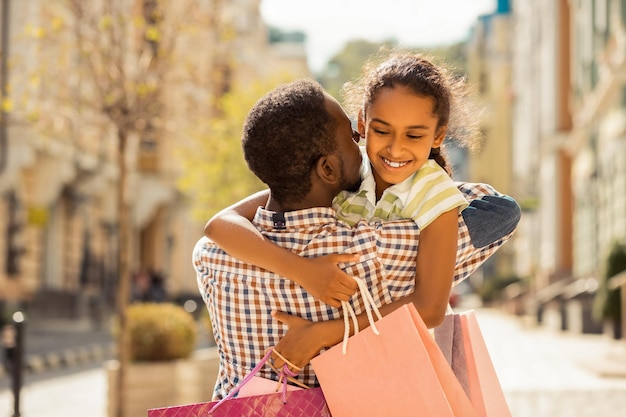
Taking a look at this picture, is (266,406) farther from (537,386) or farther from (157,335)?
(537,386)

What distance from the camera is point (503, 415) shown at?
112 inches

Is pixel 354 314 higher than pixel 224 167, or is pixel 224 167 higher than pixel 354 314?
pixel 224 167

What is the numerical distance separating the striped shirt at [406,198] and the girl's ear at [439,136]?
0.06 meters

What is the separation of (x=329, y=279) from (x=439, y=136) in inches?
20.2

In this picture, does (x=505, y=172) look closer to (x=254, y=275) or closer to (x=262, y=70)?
(x=262, y=70)

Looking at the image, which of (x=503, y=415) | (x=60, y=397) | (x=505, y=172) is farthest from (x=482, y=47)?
(x=503, y=415)

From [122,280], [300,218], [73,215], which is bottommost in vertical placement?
[73,215]

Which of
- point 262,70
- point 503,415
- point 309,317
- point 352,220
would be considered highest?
point 262,70

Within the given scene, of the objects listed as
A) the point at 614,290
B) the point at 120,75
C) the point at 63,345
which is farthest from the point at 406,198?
the point at 63,345

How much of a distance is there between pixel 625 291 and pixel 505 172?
69411 mm

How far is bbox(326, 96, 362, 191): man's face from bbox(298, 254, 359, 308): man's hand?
0.22 metres

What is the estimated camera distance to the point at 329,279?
2561 millimetres

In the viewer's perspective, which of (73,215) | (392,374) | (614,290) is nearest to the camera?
(392,374)

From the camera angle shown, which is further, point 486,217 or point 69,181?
point 69,181
